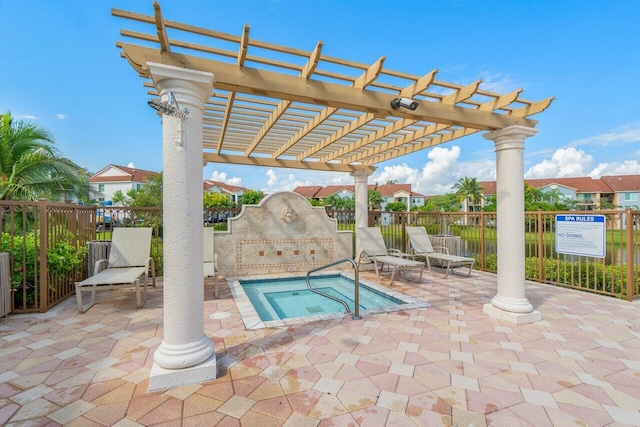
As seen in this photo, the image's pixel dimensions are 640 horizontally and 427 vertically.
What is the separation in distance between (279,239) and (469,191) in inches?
1976

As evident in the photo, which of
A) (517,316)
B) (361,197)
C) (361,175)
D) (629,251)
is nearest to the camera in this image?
(517,316)

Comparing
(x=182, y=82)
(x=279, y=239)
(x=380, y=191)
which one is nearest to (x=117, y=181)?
(x=279, y=239)

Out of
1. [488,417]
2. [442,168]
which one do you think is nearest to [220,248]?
[488,417]

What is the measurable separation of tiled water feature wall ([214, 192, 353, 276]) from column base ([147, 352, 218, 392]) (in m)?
4.92

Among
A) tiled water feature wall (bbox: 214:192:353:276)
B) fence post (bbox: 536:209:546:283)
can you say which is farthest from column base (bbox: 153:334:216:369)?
fence post (bbox: 536:209:546:283)

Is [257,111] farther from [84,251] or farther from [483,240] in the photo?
[483,240]

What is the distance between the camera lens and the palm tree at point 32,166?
8.10 metres

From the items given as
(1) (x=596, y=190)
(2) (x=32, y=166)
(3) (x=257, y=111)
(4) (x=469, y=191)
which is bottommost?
(2) (x=32, y=166)

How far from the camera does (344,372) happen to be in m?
2.71

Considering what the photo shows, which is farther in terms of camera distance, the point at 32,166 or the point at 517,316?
the point at 32,166

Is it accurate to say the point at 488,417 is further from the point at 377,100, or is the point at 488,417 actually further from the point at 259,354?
the point at 377,100

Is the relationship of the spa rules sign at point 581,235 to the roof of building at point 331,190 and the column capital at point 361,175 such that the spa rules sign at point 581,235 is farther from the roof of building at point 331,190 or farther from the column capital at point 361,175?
the roof of building at point 331,190

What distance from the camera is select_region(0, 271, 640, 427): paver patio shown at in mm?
2129

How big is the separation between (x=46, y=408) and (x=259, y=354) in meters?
1.67
